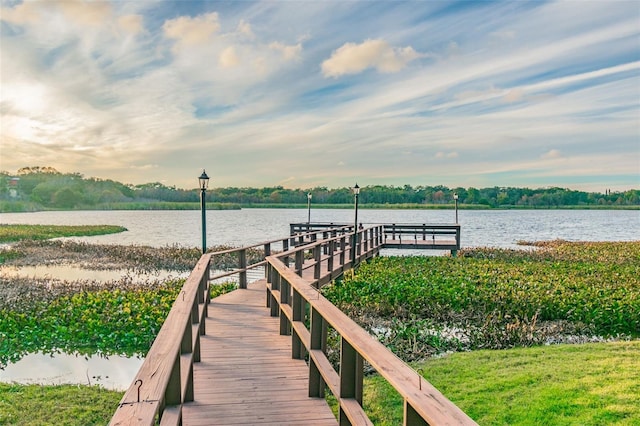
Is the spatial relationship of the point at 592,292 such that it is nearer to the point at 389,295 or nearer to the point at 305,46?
the point at 389,295

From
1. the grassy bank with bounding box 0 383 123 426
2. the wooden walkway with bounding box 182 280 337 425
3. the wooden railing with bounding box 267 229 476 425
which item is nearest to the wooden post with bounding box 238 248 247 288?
the wooden walkway with bounding box 182 280 337 425

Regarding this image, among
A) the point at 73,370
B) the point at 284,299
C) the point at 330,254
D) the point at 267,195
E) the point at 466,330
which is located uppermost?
the point at 267,195

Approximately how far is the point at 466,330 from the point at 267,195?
11496 cm

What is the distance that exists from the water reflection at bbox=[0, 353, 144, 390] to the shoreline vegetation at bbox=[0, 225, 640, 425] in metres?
0.36

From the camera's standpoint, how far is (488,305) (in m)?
11.2

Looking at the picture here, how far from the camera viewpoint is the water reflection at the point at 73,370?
7227 millimetres

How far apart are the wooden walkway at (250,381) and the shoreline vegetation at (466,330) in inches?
57.3

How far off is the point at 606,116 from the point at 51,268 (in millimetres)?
34752

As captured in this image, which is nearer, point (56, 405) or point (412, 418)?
point (412, 418)

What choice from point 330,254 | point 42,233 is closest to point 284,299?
point 330,254

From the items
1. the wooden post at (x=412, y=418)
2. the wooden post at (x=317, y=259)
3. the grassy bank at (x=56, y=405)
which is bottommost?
the grassy bank at (x=56, y=405)

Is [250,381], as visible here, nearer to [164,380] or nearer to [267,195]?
[164,380]

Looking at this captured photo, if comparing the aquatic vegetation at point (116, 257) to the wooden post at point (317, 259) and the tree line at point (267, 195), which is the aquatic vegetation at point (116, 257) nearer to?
the wooden post at point (317, 259)

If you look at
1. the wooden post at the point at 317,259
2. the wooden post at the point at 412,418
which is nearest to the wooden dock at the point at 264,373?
the wooden post at the point at 412,418
